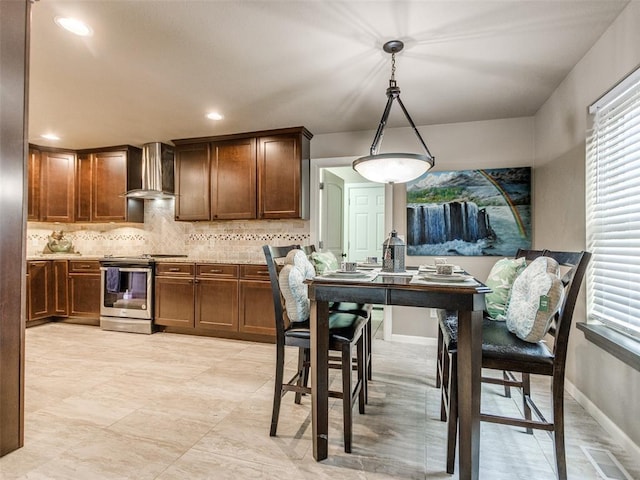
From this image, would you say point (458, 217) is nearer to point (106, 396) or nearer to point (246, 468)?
point (246, 468)

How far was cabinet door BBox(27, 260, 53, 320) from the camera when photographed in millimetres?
4219

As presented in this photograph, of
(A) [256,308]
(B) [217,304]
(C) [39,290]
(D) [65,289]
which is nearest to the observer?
(A) [256,308]

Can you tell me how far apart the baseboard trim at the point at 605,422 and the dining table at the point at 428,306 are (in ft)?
3.14

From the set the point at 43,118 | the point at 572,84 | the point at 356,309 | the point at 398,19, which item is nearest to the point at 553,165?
the point at 572,84

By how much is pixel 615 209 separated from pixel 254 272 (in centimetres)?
306

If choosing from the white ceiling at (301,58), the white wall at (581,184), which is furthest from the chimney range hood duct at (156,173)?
the white wall at (581,184)

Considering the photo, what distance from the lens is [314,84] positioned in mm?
2729

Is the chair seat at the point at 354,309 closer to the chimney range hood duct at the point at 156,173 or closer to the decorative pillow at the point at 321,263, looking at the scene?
the decorative pillow at the point at 321,263

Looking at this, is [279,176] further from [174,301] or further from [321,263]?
[174,301]

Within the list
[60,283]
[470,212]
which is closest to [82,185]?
[60,283]

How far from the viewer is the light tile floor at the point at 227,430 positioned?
163 cm

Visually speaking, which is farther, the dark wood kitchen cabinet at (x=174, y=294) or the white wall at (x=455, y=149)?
the dark wood kitchen cabinet at (x=174, y=294)

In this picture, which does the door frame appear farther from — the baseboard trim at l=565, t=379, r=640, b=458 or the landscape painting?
the baseboard trim at l=565, t=379, r=640, b=458

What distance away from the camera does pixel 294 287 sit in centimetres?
190
